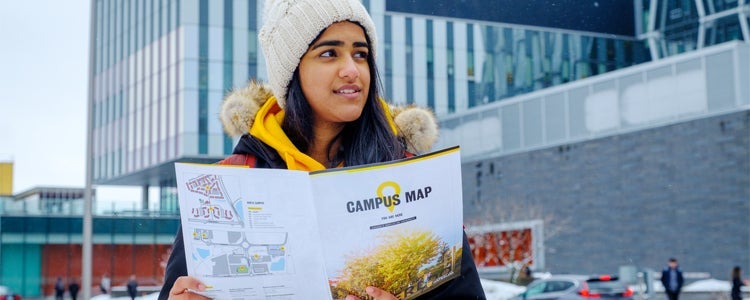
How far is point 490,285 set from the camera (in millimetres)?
28547

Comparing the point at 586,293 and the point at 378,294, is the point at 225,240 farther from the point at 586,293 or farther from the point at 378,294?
the point at 586,293

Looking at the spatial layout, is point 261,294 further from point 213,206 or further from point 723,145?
point 723,145

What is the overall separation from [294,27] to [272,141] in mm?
285

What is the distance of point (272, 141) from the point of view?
2.43 metres

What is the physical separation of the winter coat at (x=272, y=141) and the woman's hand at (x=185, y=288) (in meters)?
0.13

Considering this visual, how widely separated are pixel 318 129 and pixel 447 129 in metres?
36.3

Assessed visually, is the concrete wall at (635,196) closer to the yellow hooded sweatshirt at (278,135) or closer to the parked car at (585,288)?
the parked car at (585,288)

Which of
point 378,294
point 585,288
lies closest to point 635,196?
point 585,288

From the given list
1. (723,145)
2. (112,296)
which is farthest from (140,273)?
(723,145)

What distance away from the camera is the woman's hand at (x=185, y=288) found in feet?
6.89

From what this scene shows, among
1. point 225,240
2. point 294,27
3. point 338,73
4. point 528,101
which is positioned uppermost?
point 528,101

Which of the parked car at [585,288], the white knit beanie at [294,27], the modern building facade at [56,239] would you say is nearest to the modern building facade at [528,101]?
the modern building facade at [56,239]

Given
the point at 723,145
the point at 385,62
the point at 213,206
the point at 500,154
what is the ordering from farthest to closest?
the point at 385,62 → the point at 500,154 → the point at 723,145 → the point at 213,206

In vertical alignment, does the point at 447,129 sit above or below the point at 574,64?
below
